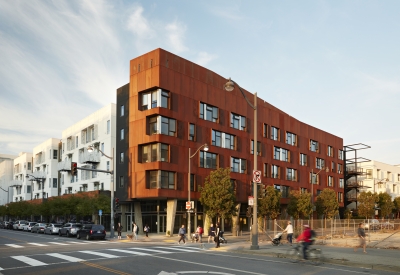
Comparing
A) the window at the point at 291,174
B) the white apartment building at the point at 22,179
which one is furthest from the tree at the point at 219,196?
the white apartment building at the point at 22,179

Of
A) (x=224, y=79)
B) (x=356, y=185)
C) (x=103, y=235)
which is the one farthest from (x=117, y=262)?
(x=356, y=185)

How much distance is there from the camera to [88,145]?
216 ft

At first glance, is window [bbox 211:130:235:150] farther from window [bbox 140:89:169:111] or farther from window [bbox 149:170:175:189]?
window [bbox 140:89:169:111]

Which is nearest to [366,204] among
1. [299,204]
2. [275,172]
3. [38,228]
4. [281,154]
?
[281,154]

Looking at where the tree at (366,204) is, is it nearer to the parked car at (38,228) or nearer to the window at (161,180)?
the window at (161,180)

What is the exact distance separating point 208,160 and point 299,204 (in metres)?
17.3

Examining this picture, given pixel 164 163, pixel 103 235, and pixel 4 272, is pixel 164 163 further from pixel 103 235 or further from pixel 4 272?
pixel 4 272

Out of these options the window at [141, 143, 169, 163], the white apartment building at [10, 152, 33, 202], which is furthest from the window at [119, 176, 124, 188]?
the white apartment building at [10, 152, 33, 202]

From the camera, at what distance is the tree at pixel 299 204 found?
203ft

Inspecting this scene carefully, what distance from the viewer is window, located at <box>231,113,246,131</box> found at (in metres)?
57.4

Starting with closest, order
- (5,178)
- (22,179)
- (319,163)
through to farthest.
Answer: (319,163), (22,179), (5,178)

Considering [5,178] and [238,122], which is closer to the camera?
[238,122]

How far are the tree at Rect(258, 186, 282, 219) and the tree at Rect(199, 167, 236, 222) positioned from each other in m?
6.58

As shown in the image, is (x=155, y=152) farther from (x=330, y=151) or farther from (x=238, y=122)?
(x=330, y=151)
